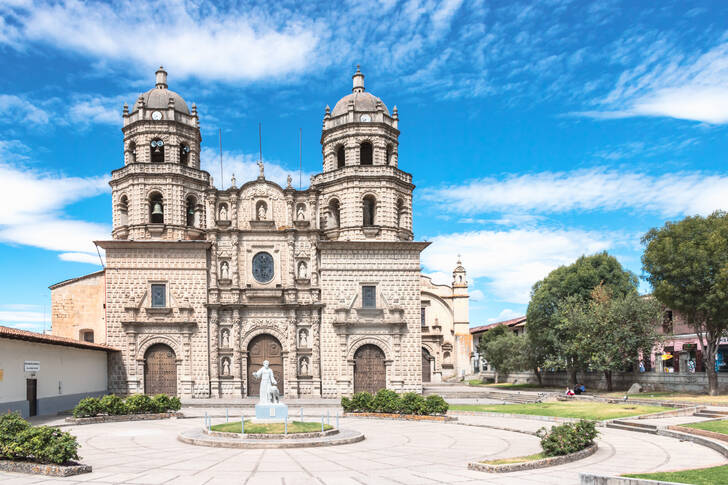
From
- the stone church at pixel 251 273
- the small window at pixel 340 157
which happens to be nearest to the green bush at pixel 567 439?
the stone church at pixel 251 273

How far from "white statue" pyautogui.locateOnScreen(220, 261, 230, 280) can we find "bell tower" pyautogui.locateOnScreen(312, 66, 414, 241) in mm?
6434

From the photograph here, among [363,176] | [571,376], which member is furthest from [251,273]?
[571,376]

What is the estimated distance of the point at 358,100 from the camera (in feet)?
137

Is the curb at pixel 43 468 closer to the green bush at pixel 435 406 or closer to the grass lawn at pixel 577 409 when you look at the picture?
the green bush at pixel 435 406

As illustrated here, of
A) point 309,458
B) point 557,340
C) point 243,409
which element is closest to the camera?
point 309,458

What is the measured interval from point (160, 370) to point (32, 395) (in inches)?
393

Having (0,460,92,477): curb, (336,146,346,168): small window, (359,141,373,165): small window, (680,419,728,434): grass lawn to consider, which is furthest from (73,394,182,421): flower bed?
(680,419,728,434): grass lawn

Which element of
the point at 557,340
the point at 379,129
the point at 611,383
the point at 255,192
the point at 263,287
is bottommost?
the point at 611,383

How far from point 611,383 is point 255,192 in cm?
2499

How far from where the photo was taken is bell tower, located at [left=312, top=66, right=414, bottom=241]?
40.3m

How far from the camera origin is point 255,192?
40.9m

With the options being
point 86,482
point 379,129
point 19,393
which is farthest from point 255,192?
point 86,482

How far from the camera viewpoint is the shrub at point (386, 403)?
27.9 metres

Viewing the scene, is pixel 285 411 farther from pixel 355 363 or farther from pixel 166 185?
pixel 166 185
